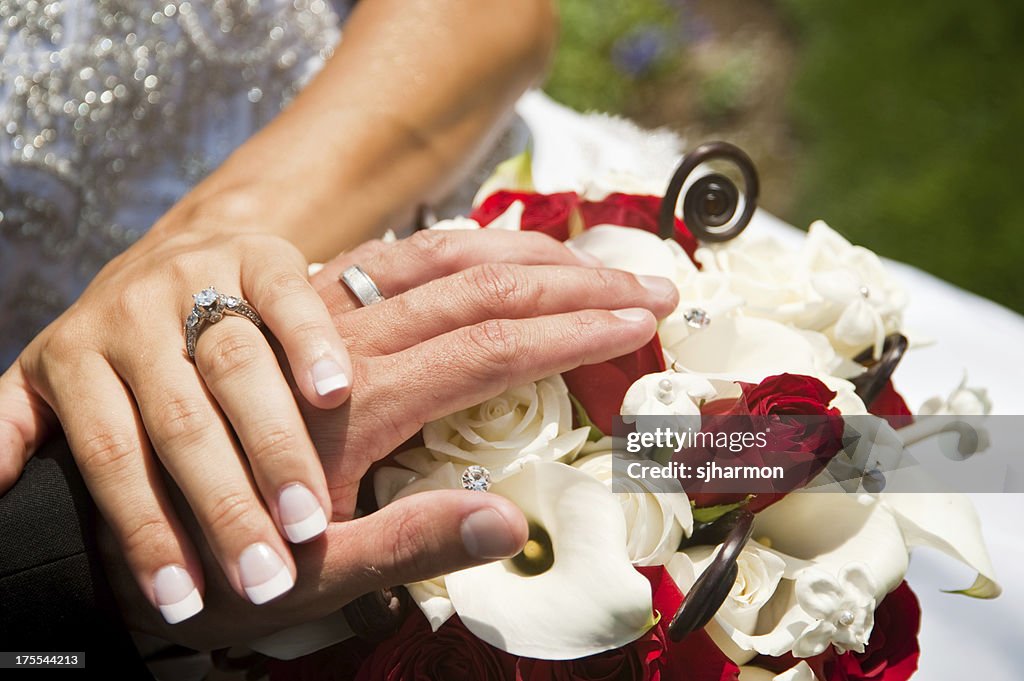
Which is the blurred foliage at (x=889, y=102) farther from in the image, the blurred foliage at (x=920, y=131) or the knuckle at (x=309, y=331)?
the knuckle at (x=309, y=331)

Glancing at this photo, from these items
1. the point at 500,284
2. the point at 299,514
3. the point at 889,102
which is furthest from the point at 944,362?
the point at 889,102

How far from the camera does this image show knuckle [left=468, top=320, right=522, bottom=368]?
0.81 metres

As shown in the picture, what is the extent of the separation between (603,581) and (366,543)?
21 cm

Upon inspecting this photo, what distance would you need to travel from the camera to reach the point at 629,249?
96 centimetres

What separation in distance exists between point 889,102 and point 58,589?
312 centimetres

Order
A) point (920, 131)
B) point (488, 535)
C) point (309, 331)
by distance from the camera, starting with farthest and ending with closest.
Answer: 1. point (920, 131)
2. point (309, 331)
3. point (488, 535)

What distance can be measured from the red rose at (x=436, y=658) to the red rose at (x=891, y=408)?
513mm

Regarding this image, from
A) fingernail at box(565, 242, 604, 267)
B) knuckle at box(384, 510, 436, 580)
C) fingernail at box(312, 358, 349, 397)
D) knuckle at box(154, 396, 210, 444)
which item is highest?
fingernail at box(565, 242, 604, 267)

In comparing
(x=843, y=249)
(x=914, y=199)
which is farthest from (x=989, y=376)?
(x=914, y=199)

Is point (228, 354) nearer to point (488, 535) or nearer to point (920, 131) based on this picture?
point (488, 535)

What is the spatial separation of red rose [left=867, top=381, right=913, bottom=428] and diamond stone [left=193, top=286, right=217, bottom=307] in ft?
2.38

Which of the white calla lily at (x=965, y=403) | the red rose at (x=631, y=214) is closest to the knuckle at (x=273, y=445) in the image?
the red rose at (x=631, y=214)

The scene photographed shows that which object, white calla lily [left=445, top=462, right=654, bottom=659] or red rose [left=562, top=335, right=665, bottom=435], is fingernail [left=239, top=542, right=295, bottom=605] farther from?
red rose [left=562, top=335, right=665, bottom=435]

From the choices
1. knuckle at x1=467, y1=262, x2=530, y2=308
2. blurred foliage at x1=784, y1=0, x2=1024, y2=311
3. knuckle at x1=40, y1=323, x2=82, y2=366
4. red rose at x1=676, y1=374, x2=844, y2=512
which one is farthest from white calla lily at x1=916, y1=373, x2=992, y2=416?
blurred foliage at x1=784, y1=0, x2=1024, y2=311
